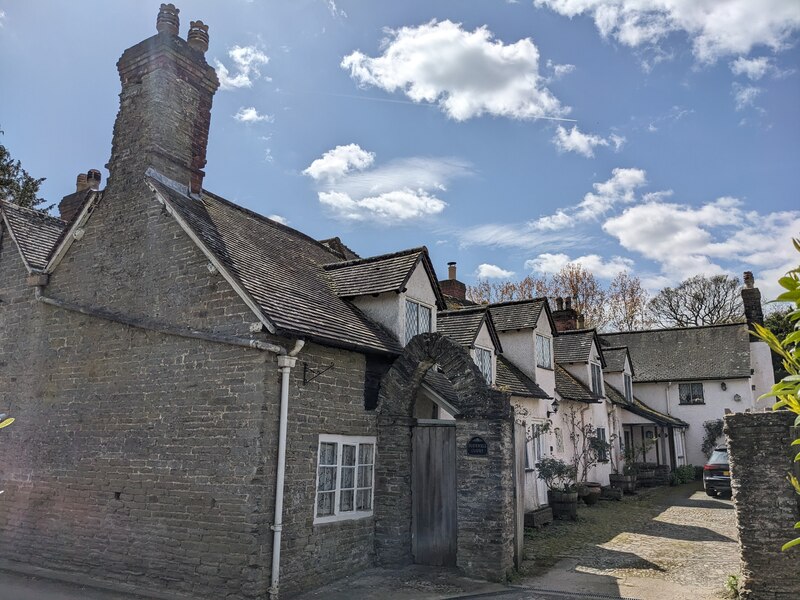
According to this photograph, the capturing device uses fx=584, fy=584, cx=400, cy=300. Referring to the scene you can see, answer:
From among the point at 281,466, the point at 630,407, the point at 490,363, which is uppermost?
the point at 490,363

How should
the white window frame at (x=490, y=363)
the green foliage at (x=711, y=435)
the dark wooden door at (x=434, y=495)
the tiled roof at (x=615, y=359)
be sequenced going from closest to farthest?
the dark wooden door at (x=434, y=495), the white window frame at (x=490, y=363), the tiled roof at (x=615, y=359), the green foliage at (x=711, y=435)

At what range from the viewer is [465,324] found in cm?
1772

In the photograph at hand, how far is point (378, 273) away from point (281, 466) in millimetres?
5850

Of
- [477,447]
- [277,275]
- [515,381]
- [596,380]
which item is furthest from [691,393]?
[277,275]

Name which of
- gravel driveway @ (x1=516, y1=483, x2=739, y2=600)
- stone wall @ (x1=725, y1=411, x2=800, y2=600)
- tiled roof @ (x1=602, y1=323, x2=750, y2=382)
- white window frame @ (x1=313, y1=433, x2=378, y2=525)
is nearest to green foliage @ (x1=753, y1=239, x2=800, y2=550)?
stone wall @ (x1=725, y1=411, x2=800, y2=600)

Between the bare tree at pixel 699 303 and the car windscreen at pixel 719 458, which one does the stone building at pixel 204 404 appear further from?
the bare tree at pixel 699 303

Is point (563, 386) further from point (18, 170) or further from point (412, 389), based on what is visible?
point (18, 170)

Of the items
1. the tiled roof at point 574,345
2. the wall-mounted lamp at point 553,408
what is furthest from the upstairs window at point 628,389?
the wall-mounted lamp at point 553,408

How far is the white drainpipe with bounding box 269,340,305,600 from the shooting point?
9.17 m

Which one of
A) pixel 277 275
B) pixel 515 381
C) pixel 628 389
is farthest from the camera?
pixel 628 389

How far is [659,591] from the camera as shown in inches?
389

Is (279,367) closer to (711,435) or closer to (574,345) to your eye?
(574,345)

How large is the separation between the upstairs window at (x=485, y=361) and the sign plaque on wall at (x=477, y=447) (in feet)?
21.9

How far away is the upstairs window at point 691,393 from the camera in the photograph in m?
34.2
